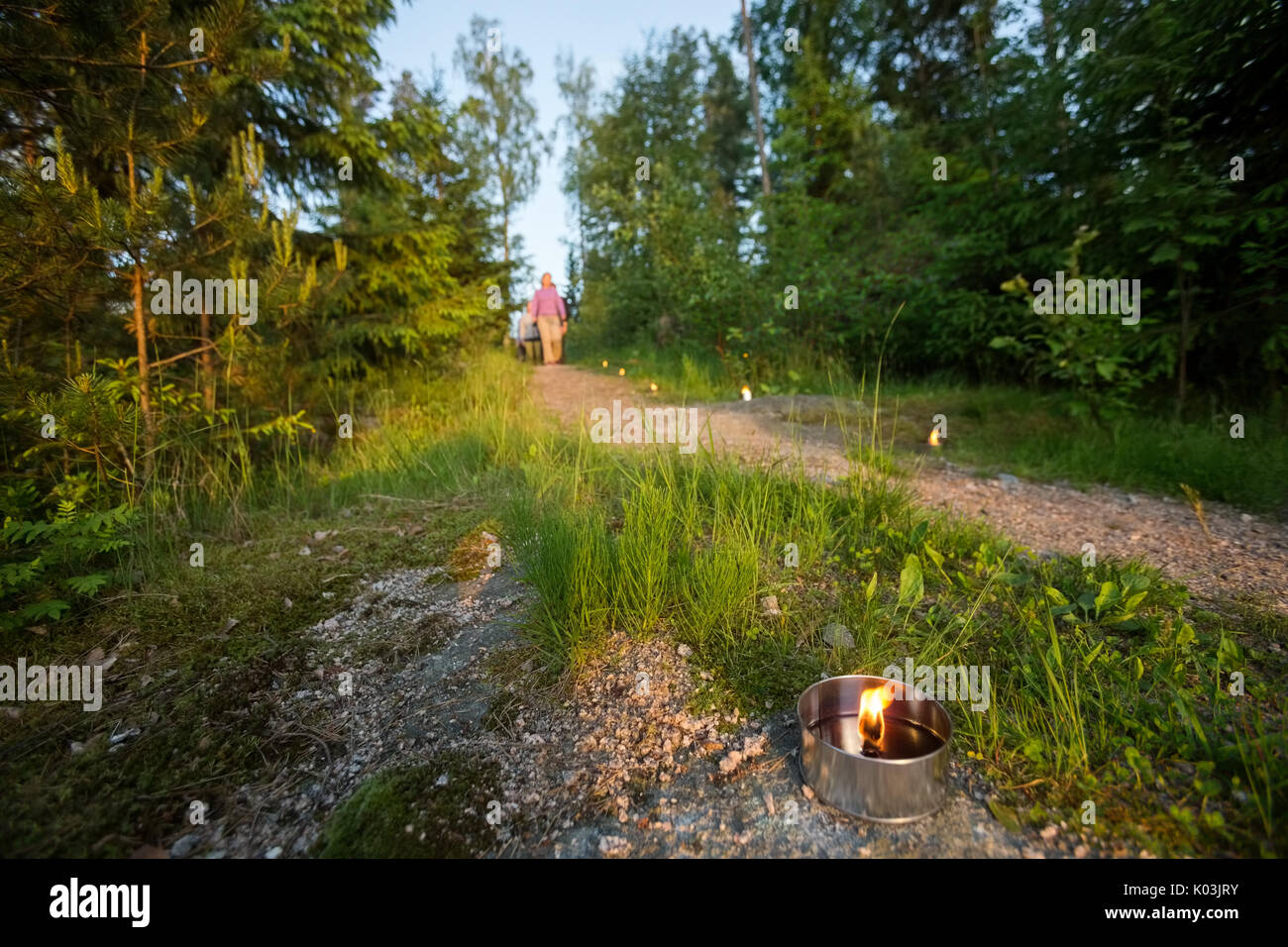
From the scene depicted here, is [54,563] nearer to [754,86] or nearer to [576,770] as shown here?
[576,770]

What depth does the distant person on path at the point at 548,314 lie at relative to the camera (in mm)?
13695

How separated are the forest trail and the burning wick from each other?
5.22 feet

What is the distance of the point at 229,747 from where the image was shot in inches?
75.7

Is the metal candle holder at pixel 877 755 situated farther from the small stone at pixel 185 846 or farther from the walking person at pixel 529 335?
the walking person at pixel 529 335

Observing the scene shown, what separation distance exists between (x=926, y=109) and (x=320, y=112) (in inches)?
712

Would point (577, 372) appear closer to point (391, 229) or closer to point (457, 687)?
point (391, 229)

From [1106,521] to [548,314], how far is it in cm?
1213

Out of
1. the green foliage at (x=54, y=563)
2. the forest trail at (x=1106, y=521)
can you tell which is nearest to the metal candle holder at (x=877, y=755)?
the forest trail at (x=1106, y=521)

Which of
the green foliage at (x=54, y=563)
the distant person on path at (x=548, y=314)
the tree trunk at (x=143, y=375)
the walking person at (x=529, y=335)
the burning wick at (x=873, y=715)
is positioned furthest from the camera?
the walking person at (x=529, y=335)

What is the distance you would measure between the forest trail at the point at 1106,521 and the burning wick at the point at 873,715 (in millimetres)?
1591

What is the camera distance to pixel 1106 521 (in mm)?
3557

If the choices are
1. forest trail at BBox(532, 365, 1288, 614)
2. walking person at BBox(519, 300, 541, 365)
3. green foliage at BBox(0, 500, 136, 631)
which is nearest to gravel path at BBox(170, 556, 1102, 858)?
green foliage at BBox(0, 500, 136, 631)

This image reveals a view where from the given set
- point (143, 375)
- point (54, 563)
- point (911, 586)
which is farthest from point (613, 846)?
point (143, 375)
